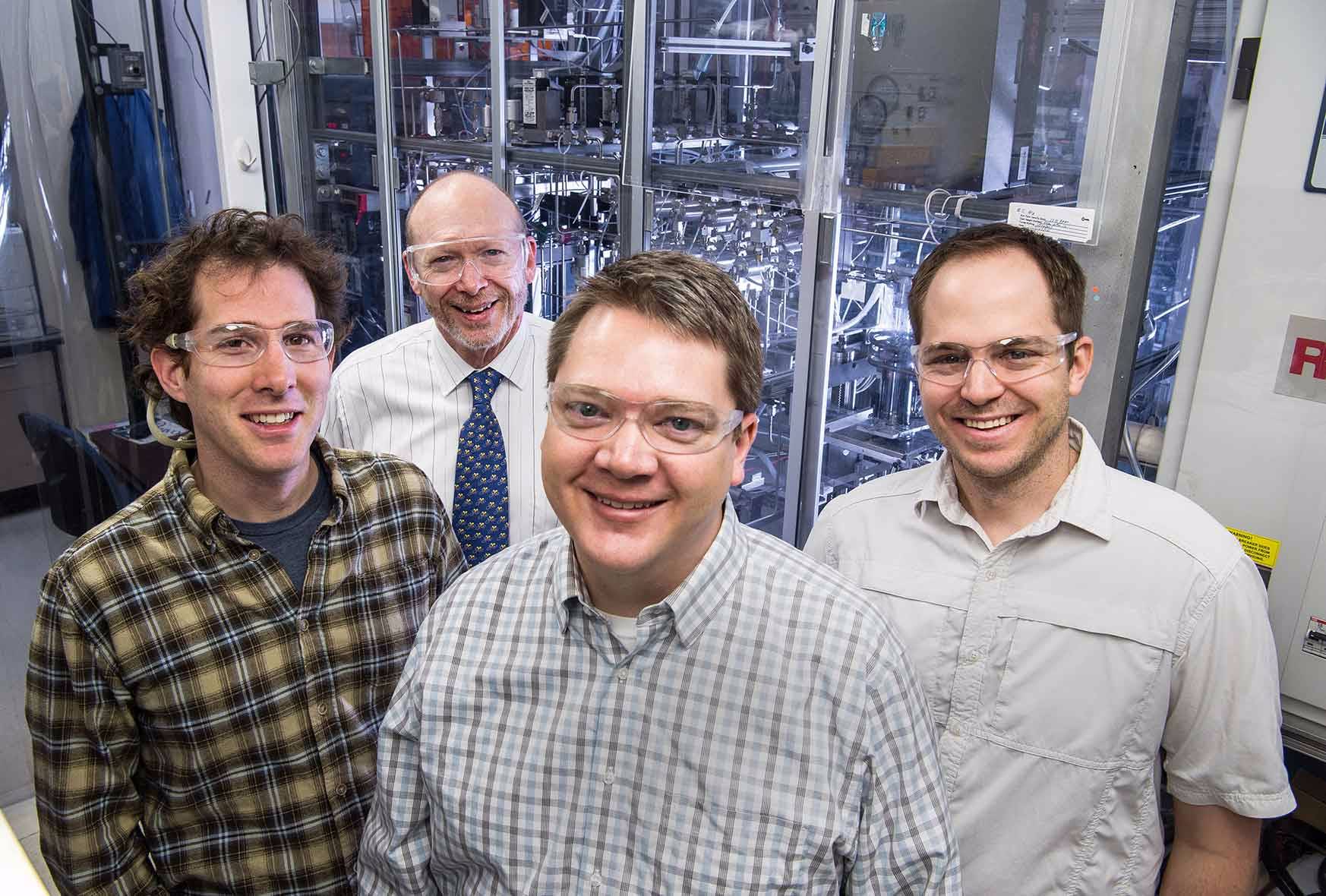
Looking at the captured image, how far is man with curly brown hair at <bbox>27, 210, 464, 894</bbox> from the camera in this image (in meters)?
1.27

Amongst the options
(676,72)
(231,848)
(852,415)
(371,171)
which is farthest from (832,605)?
(371,171)

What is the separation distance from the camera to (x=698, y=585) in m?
1.11

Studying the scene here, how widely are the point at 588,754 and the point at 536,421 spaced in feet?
3.14

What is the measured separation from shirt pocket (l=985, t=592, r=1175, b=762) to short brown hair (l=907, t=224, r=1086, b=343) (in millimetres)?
396

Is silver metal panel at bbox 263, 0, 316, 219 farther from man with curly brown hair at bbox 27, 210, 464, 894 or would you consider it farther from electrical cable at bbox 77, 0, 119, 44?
man with curly brown hair at bbox 27, 210, 464, 894

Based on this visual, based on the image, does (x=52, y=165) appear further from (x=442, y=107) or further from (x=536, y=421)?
(x=536, y=421)

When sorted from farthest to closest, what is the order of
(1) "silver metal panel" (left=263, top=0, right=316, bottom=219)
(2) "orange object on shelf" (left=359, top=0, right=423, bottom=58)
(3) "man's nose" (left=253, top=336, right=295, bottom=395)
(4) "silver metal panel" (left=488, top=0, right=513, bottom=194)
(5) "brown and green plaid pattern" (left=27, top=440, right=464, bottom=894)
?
1. (1) "silver metal panel" (left=263, top=0, right=316, bottom=219)
2. (2) "orange object on shelf" (left=359, top=0, right=423, bottom=58)
3. (4) "silver metal panel" (left=488, top=0, right=513, bottom=194)
4. (3) "man's nose" (left=253, top=336, right=295, bottom=395)
5. (5) "brown and green plaid pattern" (left=27, top=440, right=464, bottom=894)

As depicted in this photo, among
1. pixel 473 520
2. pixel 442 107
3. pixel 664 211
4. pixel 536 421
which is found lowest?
pixel 473 520

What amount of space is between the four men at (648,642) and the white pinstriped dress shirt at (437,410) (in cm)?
36

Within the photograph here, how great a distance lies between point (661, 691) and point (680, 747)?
6 centimetres

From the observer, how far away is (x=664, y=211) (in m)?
3.24

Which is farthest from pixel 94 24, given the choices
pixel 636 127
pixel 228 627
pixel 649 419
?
pixel 649 419

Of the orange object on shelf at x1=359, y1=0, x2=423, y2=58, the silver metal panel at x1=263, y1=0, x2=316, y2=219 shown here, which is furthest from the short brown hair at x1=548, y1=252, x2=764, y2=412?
the silver metal panel at x1=263, y1=0, x2=316, y2=219

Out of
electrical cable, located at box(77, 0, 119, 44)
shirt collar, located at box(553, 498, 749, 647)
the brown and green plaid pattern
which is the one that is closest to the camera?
shirt collar, located at box(553, 498, 749, 647)
